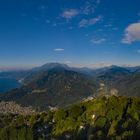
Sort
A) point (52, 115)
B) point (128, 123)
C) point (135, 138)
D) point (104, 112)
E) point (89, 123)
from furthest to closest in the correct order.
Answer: point (52, 115), point (104, 112), point (89, 123), point (128, 123), point (135, 138)

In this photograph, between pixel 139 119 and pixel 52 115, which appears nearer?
pixel 139 119

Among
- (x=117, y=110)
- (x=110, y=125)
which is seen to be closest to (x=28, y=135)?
(x=110, y=125)

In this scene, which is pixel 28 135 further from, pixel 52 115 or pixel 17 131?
pixel 52 115

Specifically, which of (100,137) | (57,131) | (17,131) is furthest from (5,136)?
(100,137)

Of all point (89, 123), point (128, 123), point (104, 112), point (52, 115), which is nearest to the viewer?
point (128, 123)

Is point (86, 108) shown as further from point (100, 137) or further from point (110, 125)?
point (100, 137)

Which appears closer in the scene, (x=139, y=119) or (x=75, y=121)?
(x=139, y=119)

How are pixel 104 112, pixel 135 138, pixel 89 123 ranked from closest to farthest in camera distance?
1. pixel 135 138
2. pixel 89 123
3. pixel 104 112

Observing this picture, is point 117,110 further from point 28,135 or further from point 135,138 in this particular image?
point 28,135
